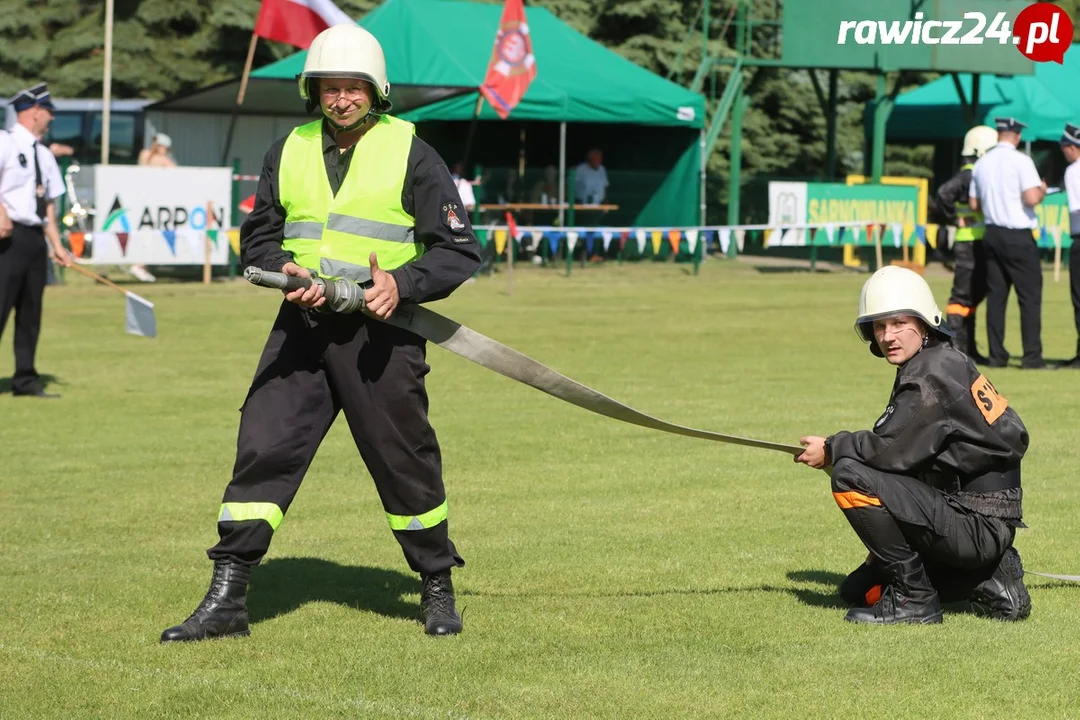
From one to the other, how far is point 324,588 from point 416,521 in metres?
0.88

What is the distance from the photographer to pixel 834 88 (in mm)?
32438

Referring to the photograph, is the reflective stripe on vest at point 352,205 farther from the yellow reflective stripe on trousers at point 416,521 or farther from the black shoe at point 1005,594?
the black shoe at point 1005,594

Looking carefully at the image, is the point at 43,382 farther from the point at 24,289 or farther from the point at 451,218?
the point at 451,218

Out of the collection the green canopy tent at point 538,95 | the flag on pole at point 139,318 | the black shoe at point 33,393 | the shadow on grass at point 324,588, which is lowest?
the shadow on grass at point 324,588

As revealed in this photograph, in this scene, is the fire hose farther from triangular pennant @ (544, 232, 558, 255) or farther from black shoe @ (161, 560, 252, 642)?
triangular pennant @ (544, 232, 558, 255)

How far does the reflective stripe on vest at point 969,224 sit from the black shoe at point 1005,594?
9.70m

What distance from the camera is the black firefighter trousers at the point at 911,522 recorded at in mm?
5699

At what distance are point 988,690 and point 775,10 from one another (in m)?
→ 35.6

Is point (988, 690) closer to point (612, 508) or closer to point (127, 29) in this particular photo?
point (612, 508)

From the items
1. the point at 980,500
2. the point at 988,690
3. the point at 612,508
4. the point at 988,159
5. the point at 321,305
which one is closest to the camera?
the point at 988,690

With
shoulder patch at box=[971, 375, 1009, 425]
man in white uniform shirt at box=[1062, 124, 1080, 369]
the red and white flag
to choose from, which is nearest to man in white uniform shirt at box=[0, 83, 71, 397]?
shoulder patch at box=[971, 375, 1009, 425]

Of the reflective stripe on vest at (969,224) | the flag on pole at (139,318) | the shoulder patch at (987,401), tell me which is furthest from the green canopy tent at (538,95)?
the shoulder patch at (987,401)

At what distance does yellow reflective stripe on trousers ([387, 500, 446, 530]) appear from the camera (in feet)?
19.2

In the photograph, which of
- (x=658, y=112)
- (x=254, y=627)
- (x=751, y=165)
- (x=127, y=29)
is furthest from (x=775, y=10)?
(x=254, y=627)
